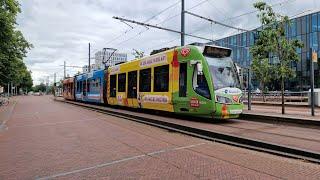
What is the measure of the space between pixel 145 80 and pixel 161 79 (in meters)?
2.06

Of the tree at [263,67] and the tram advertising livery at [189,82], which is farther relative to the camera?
the tree at [263,67]

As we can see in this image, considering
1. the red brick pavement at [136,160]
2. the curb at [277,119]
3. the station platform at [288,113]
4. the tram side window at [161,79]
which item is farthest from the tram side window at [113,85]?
the red brick pavement at [136,160]

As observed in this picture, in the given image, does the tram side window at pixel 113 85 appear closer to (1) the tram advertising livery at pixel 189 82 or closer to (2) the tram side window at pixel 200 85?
(1) the tram advertising livery at pixel 189 82

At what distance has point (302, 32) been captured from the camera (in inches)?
2435

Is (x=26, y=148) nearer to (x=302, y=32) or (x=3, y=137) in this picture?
(x=3, y=137)

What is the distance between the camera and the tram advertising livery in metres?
15.8

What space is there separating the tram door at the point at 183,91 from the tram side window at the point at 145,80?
331 cm

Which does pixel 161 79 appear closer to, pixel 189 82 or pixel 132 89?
pixel 189 82

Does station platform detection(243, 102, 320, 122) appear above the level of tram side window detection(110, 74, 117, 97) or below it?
below

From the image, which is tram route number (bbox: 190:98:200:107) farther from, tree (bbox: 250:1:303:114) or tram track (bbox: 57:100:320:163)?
tree (bbox: 250:1:303:114)

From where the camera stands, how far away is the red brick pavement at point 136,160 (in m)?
7.76

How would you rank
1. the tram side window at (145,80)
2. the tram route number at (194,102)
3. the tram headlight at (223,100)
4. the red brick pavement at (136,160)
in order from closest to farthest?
1. the red brick pavement at (136,160)
2. the tram headlight at (223,100)
3. the tram route number at (194,102)
4. the tram side window at (145,80)

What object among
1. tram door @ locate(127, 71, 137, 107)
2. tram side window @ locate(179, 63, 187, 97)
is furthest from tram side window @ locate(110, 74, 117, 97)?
tram side window @ locate(179, 63, 187, 97)

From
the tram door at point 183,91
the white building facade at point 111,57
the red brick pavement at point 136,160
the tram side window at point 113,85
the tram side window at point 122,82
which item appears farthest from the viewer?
the white building facade at point 111,57
